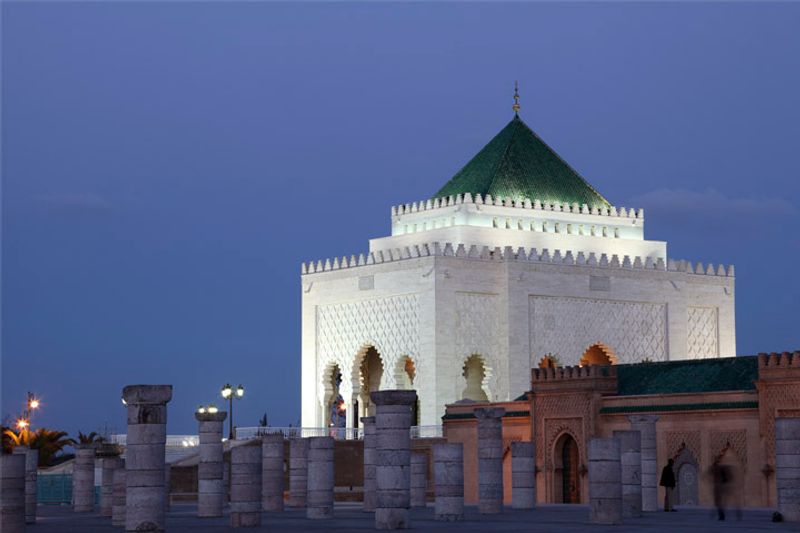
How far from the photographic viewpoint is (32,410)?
4728 cm

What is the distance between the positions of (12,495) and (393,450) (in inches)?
170

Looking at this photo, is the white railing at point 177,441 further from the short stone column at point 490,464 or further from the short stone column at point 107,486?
the short stone column at point 490,464

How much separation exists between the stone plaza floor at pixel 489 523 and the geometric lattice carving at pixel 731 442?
1.89 m

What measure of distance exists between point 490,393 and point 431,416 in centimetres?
166

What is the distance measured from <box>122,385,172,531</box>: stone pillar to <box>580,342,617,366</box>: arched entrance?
22619 mm

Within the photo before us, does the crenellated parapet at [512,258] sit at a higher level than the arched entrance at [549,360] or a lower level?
higher

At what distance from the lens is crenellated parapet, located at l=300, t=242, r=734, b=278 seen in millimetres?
36719

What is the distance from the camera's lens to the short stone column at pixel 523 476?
24.6 m

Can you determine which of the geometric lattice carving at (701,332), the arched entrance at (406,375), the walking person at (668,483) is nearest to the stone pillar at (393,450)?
the walking person at (668,483)

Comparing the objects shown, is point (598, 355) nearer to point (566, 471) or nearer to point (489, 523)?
point (566, 471)

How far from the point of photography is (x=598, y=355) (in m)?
39.0

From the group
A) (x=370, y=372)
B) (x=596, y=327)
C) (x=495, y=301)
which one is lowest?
(x=370, y=372)

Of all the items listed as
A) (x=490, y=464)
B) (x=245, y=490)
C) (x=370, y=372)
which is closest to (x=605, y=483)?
(x=490, y=464)

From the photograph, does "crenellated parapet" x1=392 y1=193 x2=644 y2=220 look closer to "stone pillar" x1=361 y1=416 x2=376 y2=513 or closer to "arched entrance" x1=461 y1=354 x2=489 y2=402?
"arched entrance" x1=461 y1=354 x2=489 y2=402
